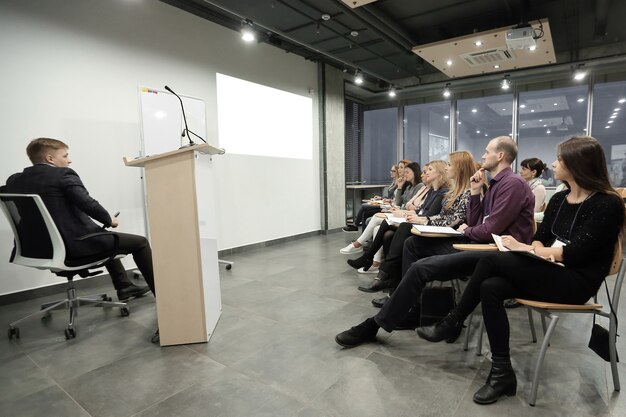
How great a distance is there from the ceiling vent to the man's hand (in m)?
3.57

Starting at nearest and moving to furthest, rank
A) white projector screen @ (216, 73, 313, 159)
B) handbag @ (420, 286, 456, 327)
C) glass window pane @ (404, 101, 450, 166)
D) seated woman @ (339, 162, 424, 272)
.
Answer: handbag @ (420, 286, 456, 327) → seated woman @ (339, 162, 424, 272) → white projector screen @ (216, 73, 313, 159) → glass window pane @ (404, 101, 450, 166)

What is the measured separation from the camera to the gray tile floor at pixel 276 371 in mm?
1630

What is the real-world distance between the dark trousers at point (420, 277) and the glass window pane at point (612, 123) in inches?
260

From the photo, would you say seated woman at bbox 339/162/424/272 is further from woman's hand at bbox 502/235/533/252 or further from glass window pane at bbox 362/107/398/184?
glass window pane at bbox 362/107/398/184

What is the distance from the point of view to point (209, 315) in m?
Result: 2.37

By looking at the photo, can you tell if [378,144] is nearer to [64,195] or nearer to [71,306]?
[64,195]

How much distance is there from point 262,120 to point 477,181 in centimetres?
371

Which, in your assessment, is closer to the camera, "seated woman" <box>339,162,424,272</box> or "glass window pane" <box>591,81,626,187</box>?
"seated woman" <box>339,162,424,272</box>

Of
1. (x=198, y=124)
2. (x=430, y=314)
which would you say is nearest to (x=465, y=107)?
(x=198, y=124)

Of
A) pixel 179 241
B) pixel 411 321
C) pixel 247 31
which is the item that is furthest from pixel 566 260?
pixel 247 31

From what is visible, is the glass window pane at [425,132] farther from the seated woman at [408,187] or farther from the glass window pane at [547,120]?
the seated woman at [408,187]

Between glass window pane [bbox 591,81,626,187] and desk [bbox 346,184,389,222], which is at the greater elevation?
glass window pane [bbox 591,81,626,187]

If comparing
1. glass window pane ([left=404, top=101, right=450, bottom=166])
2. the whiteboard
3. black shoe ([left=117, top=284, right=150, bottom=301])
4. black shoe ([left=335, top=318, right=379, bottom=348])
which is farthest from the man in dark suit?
glass window pane ([left=404, top=101, right=450, bottom=166])

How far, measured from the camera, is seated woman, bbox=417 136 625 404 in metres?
1.57
